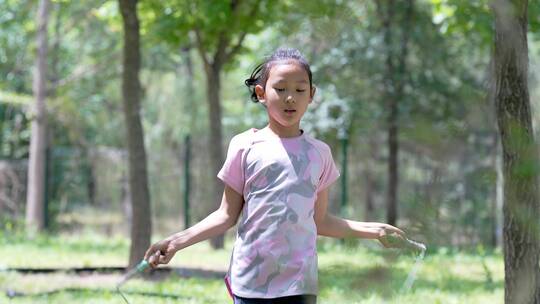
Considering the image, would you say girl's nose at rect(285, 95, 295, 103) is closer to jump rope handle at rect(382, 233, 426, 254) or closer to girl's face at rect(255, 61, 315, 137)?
girl's face at rect(255, 61, 315, 137)

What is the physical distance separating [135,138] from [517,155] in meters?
7.18

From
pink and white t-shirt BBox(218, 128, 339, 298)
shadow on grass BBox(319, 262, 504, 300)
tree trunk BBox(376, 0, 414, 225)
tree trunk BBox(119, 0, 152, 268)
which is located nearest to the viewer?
shadow on grass BBox(319, 262, 504, 300)

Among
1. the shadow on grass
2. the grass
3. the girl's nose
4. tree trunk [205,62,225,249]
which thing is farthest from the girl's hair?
tree trunk [205,62,225,249]

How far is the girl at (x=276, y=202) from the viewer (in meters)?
2.80

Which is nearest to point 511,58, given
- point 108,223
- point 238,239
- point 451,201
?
point 238,239

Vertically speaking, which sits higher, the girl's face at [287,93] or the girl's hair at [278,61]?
the girl's hair at [278,61]

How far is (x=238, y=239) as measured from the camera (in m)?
2.91

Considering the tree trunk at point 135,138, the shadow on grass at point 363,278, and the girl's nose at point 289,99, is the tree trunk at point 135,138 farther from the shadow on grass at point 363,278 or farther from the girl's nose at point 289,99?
the shadow on grass at point 363,278

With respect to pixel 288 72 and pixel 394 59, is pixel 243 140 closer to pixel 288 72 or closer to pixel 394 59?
pixel 288 72

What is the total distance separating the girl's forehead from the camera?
9.45 feet

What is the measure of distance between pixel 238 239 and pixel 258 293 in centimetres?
20

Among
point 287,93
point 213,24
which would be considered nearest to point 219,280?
point 213,24

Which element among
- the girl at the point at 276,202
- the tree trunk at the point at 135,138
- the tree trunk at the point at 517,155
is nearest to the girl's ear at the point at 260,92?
A: the girl at the point at 276,202

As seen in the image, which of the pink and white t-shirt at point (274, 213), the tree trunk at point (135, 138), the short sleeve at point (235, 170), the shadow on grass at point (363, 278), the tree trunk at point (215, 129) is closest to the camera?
the shadow on grass at point (363, 278)
